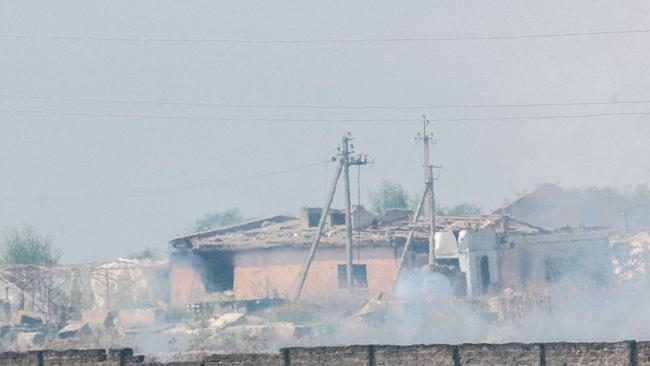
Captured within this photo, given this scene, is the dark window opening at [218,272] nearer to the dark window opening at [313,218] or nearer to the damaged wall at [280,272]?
the damaged wall at [280,272]

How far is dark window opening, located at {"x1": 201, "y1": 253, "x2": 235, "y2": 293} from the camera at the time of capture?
53875 millimetres

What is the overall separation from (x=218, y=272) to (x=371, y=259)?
6464mm

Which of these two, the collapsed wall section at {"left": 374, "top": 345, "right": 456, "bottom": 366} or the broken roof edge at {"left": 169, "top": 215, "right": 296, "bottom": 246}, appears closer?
the collapsed wall section at {"left": 374, "top": 345, "right": 456, "bottom": 366}

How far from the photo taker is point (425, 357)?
21547 mm

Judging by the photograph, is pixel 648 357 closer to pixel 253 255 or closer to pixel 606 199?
pixel 253 255

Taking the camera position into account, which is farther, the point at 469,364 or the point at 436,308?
the point at 436,308

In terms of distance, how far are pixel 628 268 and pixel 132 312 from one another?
894 inches

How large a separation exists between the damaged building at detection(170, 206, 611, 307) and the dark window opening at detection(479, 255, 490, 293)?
0.13 ft

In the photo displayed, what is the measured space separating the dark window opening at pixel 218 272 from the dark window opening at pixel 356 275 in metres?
4.43

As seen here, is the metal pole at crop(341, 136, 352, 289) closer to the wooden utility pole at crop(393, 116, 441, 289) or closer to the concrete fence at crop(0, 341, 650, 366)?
the wooden utility pole at crop(393, 116, 441, 289)

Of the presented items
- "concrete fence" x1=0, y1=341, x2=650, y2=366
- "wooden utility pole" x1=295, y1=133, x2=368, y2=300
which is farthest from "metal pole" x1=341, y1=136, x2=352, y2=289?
"concrete fence" x1=0, y1=341, x2=650, y2=366

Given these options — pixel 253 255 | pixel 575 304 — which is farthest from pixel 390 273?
pixel 575 304

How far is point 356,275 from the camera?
53.1 meters

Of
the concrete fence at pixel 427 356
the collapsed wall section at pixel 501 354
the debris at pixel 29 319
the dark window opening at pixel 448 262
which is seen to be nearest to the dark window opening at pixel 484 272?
the dark window opening at pixel 448 262
